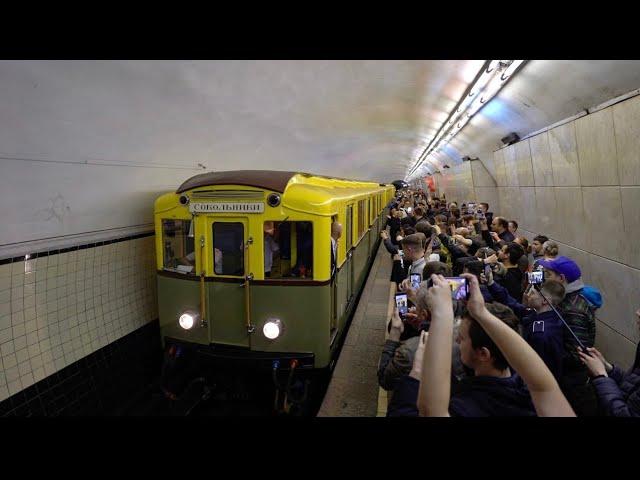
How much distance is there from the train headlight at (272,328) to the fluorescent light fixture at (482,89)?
475 centimetres

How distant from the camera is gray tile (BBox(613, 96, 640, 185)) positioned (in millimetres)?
4477

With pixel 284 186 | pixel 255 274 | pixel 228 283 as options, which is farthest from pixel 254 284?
pixel 284 186

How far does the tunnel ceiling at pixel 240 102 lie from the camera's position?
11.8ft

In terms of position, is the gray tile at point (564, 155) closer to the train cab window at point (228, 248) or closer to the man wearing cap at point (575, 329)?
the man wearing cap at point (575, 329)

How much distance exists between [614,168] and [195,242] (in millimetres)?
5264

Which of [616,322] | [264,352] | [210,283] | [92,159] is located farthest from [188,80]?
[616,322]

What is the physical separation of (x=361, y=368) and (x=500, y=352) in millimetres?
3505

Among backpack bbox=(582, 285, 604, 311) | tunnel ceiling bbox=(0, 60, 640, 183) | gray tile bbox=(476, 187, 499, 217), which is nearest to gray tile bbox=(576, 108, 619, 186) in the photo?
tunnel ceiling bbox=(0, 60, 640, 183)

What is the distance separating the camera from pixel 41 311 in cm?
411

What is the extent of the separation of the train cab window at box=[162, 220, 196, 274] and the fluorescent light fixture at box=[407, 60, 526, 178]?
4.88 m

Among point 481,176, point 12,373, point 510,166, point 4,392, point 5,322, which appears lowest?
point 4,392

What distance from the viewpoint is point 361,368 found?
535 cm

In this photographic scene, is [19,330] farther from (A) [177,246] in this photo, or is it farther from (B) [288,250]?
(B) [288,250]

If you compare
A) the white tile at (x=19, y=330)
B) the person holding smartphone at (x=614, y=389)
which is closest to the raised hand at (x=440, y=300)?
the person holding smartphone at (x=614, y=389)
